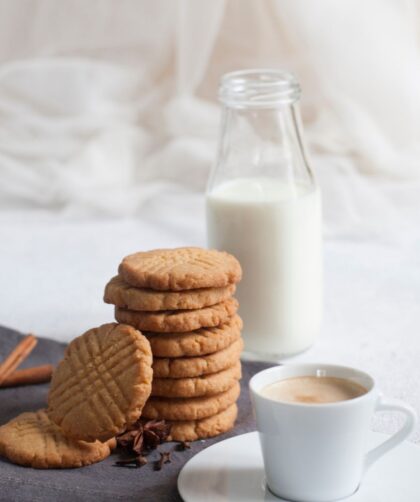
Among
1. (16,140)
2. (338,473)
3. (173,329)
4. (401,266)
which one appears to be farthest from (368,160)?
(338,473)

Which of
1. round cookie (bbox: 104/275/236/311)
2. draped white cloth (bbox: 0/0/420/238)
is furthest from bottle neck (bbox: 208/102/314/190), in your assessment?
draped white cloth (bbox: 0/0/420/238)

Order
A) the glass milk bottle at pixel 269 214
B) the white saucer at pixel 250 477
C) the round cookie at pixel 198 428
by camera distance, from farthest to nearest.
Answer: the glass milk bottle at pixel 269 214 < the round cookie at pixel 198 428 < the white saucer at pixel 250 477

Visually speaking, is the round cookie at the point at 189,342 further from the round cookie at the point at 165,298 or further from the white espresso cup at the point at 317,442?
the white espresso cup at the point at 317,442

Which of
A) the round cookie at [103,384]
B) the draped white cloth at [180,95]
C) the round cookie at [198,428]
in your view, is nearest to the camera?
the round cookie at [103,384]

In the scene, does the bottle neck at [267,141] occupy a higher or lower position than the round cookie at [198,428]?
higher

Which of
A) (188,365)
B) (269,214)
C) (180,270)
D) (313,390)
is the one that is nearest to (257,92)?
(269,214)

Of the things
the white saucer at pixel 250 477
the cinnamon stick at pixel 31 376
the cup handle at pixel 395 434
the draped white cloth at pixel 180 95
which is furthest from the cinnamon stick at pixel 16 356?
the draped white cloth at pixel 180 95

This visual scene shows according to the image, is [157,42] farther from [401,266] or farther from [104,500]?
[104,500]

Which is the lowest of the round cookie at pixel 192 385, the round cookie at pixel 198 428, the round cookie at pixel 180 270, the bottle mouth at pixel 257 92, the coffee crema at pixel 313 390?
the round cookie at pixel 198 428

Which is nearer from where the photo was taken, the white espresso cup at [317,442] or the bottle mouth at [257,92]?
the white espresso cup at [317,442]
